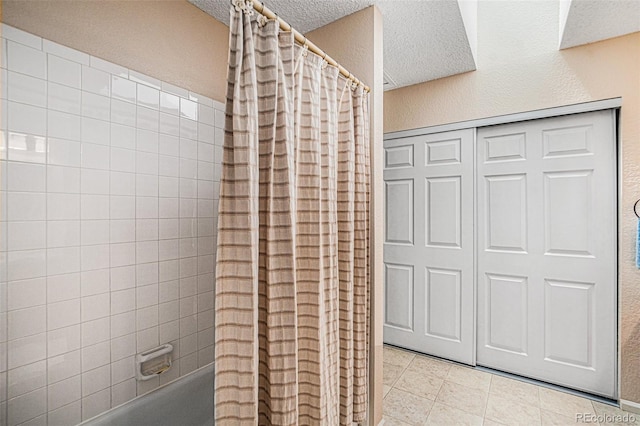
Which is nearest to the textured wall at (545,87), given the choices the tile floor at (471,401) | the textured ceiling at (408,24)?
the textured ceiling at (408,24)

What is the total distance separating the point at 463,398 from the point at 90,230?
7.92 ft

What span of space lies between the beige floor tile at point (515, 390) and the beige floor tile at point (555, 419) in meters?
0.08

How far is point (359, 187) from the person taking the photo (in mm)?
1627

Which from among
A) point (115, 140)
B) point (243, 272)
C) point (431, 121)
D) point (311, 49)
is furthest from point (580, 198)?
point (115, 140)

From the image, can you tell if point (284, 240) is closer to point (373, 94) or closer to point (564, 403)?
point (373, 94)

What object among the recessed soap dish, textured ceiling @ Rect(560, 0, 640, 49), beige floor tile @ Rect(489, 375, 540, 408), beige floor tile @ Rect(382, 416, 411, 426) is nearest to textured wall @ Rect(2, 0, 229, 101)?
the recessed soap dish

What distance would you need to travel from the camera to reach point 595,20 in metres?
1.80

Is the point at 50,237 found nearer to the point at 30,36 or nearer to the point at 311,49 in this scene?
the point at 30,36

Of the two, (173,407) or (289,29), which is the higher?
(289,29)

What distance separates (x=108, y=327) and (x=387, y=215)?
2.24 meters

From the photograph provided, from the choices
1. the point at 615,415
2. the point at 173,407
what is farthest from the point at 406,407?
the point at 173,407

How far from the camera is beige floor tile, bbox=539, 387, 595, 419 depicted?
6.47 ft

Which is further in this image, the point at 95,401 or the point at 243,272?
the point at 95,401

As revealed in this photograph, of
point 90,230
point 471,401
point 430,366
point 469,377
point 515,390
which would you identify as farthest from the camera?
point 430,366
